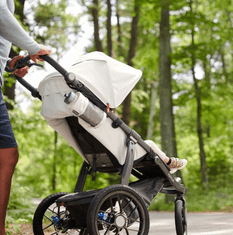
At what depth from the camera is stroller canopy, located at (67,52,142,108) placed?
13.9 feet

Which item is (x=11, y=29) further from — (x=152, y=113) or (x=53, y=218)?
(x=152, y=113)

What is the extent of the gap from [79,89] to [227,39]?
1357cm

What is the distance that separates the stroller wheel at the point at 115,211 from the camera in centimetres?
375

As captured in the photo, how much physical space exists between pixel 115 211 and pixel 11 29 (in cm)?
179

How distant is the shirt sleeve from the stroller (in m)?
0.30

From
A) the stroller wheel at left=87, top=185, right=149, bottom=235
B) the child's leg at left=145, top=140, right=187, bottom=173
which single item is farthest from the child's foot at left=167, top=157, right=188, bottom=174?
the stroller wheel at left=87, top=185, right=149, bottom=235

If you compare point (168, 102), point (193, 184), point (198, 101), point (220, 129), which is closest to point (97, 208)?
point (168, 102)

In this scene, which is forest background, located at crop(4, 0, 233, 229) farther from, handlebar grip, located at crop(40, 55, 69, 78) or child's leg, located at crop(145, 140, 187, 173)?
handlebar grip, located at crop(40, 55, 69, 78)

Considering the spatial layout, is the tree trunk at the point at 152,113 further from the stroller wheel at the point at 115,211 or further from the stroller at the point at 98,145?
the stroller wheel at the point at 115,211

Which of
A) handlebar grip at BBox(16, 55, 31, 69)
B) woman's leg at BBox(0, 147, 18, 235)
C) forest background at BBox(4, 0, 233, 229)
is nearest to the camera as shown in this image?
woman's leg at BBox(0, 147, 18, 235)

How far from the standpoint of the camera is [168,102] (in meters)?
14.6

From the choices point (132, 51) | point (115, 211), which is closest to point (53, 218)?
point (115, 211)

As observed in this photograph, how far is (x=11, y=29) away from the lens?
361 centimetres

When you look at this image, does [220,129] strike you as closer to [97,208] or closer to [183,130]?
[183,130]
